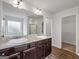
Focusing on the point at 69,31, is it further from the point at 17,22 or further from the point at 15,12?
the point at 15,12

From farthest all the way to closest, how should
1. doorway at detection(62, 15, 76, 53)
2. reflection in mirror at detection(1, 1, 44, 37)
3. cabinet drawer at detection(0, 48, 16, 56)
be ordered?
doorway at detection(62, 15, 76, 53)
reflection in mirror at detection(1, 1, 44, 37)
cabinet drawer at detection(0, 48, 16, 56)

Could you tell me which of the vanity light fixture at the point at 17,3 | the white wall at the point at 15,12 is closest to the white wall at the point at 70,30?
the white wall at the point at 15,12

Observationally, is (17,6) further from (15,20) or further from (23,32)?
(23,32)

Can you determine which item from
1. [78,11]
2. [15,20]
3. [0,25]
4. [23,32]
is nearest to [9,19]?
[15,20]

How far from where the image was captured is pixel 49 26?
15.2ft

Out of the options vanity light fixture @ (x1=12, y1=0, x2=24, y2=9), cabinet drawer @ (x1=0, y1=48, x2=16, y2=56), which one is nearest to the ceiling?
vanity light fixture @ (x1=12, y1=0, x2=24, y2=9)

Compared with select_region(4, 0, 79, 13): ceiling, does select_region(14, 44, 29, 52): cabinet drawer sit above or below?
below

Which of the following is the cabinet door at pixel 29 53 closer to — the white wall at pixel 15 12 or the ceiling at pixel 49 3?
the white wall at pixel 15 12

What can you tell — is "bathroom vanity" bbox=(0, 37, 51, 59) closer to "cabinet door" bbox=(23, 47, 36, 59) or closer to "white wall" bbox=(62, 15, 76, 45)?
"cabinet door" bbox=(23, 47, 36, 59)

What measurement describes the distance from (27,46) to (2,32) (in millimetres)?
988

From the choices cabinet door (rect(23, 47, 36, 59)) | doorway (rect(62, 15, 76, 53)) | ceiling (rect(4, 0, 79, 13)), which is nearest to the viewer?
cabinet door (rect(23, 47, 36, 59))

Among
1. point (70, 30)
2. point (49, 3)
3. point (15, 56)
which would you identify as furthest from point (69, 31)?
point (15, 56)

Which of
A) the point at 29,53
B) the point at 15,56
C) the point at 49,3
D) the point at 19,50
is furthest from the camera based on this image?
the point at 49,3

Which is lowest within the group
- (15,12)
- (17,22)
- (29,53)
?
(29,53)
